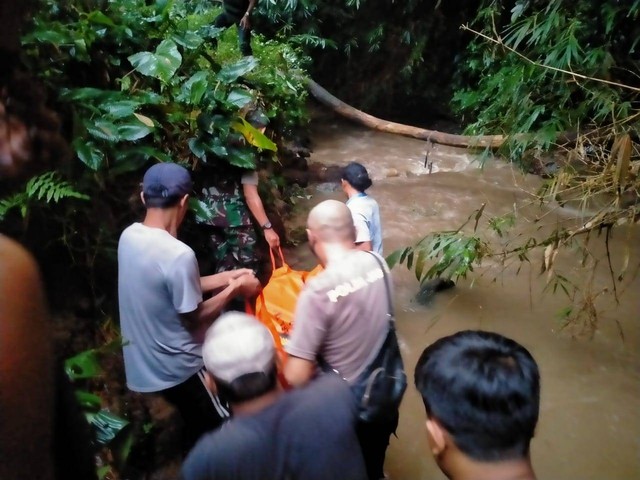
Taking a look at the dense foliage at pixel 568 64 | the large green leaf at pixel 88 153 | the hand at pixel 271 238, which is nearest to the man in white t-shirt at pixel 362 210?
the hand at pixel 271 238

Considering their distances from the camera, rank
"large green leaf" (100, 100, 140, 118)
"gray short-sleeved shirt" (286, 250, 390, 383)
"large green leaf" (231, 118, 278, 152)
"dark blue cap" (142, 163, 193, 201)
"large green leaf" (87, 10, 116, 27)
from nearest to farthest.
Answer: "gray short-sleeved shirt" (286, 250, 390, 383) → "dark blue cap" (142, 163, 193, 201) → "large green leaf" (100, 100, 140, 118) → "large green leaf" (87, 10, 116, 27) → "large green leaf" (231, 118, 278, 152)

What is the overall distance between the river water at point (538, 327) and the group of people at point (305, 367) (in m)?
1.45

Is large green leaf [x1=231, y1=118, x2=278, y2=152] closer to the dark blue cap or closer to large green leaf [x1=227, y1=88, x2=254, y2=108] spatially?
large green leaf [x1=227, y1=88, x2=254, y2=108]

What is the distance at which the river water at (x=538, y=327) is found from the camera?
11.1ft

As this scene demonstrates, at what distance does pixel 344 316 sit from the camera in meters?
2.06

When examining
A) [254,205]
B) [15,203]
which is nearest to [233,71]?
[254,205]

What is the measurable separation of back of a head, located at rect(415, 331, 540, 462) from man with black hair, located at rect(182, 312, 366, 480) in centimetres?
28

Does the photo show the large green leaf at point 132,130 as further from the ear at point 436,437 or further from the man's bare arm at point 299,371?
the ear at point 436,437

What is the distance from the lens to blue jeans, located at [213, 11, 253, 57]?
6.01 meters

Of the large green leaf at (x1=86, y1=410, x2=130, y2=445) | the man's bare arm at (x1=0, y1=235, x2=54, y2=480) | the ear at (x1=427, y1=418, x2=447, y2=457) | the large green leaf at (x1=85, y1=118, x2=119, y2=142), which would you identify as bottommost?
the large green leaf at (x1=86, y1=410, x2=130, y2=445)

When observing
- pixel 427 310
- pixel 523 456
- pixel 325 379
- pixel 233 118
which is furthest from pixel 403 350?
pixel 523 456

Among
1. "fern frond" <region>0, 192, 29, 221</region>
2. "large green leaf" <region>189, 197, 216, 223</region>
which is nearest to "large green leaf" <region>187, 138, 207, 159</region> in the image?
"large green leaf" <region>189, 197, 216, 223</region>

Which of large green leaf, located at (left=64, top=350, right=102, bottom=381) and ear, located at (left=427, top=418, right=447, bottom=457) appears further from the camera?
large green leaf, located at (left=64, top=350, right=102, bottom=381)

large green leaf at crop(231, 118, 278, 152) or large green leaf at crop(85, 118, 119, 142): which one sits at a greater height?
large green leaf at crop(85, 118, 119, 142)
